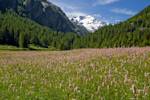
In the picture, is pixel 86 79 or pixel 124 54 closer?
pixel 86 79

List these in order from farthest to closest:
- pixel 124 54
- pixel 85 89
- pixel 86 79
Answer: pixel 124 54 < pixel 86 79 < pixel 85 89

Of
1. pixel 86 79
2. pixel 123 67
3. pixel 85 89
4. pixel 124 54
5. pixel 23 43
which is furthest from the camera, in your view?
pixel 23 43

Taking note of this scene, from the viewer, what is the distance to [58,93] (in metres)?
11.9

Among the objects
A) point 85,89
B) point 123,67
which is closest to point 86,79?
point 85,89

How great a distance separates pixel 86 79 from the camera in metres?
13.4

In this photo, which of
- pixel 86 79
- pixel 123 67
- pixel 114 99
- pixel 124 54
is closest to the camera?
pixel 114 99

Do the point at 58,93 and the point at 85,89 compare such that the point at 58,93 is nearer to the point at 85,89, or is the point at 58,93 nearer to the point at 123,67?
the point at 85,89

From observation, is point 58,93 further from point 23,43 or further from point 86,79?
point 23,43

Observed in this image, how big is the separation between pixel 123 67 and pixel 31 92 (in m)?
4.78

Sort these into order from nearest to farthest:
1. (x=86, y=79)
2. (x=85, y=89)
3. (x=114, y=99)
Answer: (x=114, y=99) < (x=85, y=89) < (x=86, y=79)

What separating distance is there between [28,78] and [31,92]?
12.1 ft

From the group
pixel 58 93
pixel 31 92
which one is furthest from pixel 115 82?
pixel 31 92

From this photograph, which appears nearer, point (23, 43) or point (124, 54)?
point (124, 54)

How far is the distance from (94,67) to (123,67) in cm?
146
